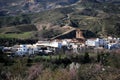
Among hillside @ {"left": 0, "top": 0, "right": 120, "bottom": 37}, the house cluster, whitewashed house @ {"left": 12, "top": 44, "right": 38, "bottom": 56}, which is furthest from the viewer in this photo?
hillside @ {"left": 0, "top": 0, "right": 120, "bottom": 37}

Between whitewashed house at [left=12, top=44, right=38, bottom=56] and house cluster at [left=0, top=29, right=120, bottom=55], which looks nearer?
whitewashed house at [left=12, top=44, right=38, bottom=56]

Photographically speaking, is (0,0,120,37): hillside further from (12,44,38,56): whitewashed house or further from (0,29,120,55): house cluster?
(12,44,38,56): whitewashed house

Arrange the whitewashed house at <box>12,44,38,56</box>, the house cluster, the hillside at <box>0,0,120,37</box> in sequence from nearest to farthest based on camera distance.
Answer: the whitewashed house at <box>12,44,38,56</box> < the house cluster < the hillside at <box>0,0,120,37</box>

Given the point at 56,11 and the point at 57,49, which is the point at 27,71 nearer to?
the point at 57,49

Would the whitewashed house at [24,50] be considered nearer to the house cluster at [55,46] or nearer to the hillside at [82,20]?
the house cluster at [55,46]

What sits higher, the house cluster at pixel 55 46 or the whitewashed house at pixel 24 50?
the whitewashed house at pixel 24 50

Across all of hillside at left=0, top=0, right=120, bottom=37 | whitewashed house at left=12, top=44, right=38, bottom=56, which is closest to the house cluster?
whitewashed house at left=12, top=44, right=38, bottom=56

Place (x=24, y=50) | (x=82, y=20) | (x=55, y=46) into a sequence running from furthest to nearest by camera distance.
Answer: (x=82, y=20), (x=55, y=46), (x=24, y=50)

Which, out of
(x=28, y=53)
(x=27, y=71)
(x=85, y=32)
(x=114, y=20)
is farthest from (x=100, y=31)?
(x=27, y=71)

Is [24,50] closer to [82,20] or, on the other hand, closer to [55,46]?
[55,46]

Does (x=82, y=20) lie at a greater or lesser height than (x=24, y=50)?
lesser

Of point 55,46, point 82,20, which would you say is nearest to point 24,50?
point 55,46

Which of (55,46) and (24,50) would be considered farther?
(55,46)

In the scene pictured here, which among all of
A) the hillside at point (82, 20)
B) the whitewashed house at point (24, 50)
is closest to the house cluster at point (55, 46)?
the whitewashed house at point (24, 50)
